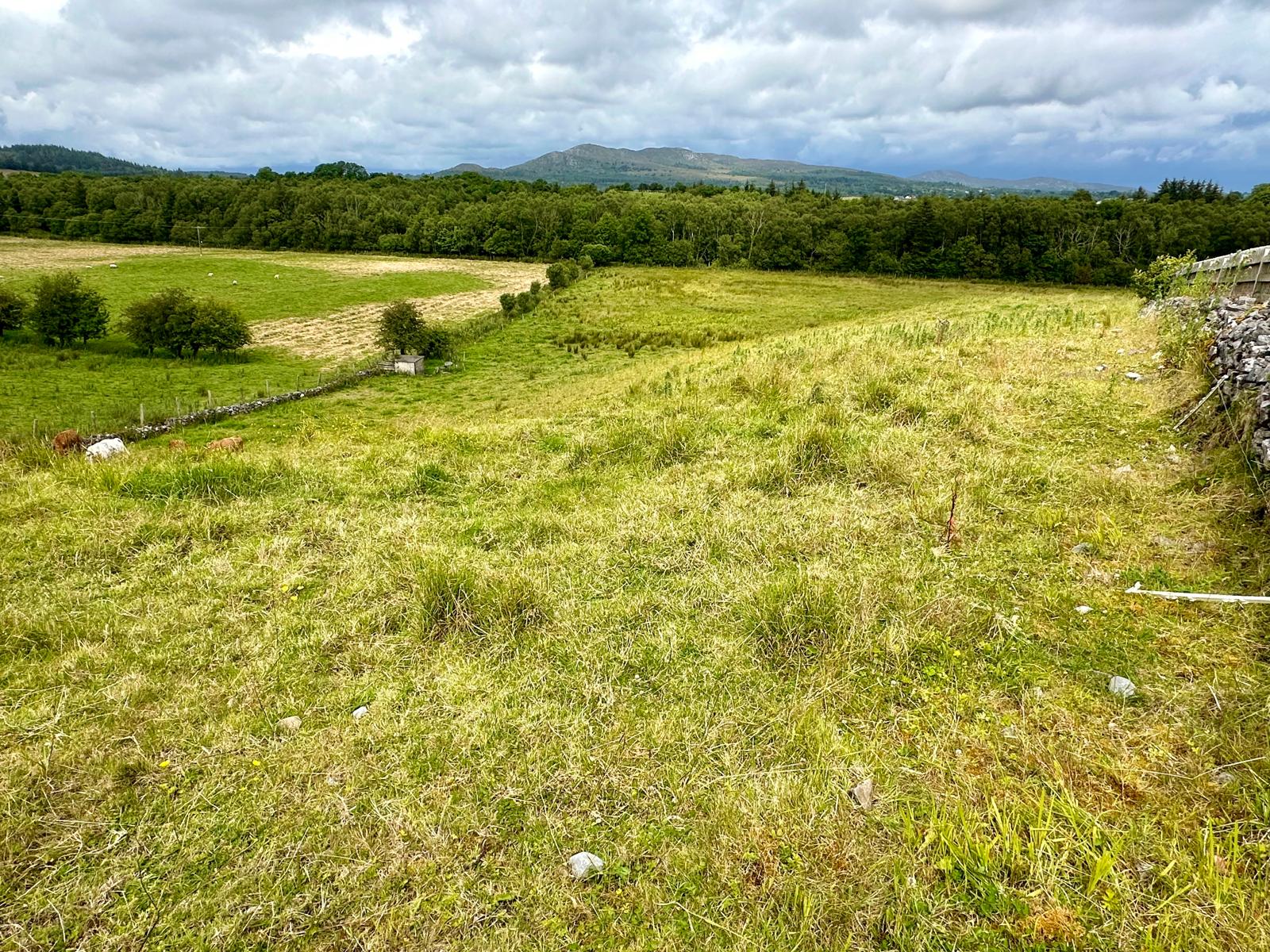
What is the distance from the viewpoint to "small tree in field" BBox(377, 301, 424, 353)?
42.7m

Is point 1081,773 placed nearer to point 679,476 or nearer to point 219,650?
point 679,476

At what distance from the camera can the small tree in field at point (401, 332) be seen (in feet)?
140

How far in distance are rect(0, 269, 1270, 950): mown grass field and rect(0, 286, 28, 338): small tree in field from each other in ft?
169

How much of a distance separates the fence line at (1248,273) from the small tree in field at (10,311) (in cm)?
6635

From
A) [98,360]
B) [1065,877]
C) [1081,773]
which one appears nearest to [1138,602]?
[1081,773]

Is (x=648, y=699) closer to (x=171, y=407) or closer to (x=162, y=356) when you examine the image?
(x=171, y=407)

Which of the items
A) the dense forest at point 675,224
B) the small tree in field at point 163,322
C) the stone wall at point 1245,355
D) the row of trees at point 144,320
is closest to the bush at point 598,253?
the dense forest at point 675,224

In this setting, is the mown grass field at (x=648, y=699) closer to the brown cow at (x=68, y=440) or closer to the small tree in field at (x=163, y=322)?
the brown cow at (x=68, y=440)

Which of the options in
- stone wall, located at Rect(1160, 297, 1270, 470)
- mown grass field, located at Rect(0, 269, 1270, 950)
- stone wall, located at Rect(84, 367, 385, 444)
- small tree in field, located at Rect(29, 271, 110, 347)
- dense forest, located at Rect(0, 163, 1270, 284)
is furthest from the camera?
dense forest, located at Rect(0, 163, 1270, 284)

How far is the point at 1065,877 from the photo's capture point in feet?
10.4

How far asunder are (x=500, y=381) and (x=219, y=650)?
3424cm

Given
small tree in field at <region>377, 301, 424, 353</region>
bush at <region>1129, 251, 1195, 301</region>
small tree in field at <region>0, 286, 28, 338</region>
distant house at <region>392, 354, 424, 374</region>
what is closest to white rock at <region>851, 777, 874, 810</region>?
bush at <region>1129, 251, 1195, 301</region>

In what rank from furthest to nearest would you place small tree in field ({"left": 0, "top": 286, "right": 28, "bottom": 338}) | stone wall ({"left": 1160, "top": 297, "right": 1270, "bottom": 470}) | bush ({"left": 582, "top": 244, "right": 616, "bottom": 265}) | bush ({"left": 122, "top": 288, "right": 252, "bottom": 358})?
bush ({"left": 582, "top": 244, "right": 616, "bottom": 265}) → small tree in field ({"left": 0, "top": 286, "right": 28, "bottom": 338}) → bush ({"left": 122, "top": 288, "right": 252, "bottom": 358}) → stone wall ({"left": 1160, "top": 297, "right": 1270, "bottom": 470})

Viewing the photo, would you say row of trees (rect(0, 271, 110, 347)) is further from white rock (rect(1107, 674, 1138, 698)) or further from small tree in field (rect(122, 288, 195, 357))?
white rock (rect(1107, 674, 1138, 698))
